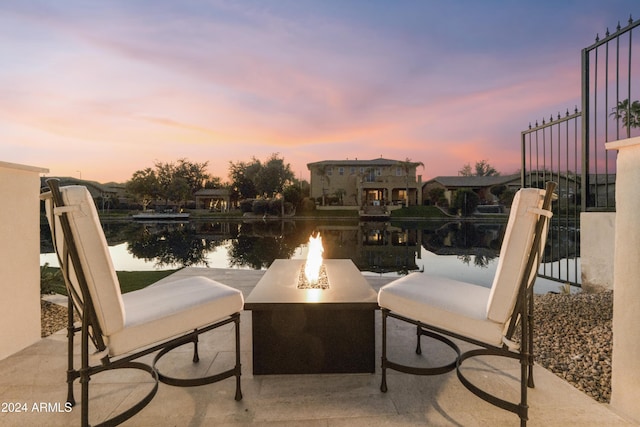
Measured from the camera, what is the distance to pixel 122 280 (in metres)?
6.35

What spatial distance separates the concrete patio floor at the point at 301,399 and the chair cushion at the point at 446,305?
1.68ft

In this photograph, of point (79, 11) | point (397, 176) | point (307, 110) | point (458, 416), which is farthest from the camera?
point (397, 176)

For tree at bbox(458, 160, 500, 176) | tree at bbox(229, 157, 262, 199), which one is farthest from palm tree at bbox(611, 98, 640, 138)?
tree at bbox(458, 160, 500, 176)

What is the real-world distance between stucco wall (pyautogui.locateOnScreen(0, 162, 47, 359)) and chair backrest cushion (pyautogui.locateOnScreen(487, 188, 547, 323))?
3.77 meters

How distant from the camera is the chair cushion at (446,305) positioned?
1.71 meters

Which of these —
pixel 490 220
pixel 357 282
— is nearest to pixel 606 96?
pixel 357 282

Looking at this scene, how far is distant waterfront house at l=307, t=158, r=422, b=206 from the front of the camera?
4109 centimetres

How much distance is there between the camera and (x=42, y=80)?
12406mm

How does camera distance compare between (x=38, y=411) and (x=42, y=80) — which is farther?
(x=42, y=80)

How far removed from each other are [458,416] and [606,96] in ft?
14.6

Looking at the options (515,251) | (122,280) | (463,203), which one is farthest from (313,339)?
(463,203)

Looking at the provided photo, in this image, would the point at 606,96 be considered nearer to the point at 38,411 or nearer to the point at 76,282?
the point at 76,282

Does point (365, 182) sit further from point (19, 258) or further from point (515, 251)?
point (515, 251)

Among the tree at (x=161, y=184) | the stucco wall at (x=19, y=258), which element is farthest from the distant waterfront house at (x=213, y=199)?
the stucco wall at (x=19, y=258)
